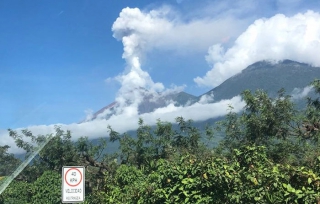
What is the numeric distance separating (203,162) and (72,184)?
10.1 ft

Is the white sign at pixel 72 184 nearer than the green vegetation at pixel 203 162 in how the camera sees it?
No

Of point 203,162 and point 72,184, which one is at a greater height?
point 203,162

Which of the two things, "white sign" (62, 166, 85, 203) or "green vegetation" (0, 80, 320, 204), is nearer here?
"green vegetation" (0, 80, 320, 204)

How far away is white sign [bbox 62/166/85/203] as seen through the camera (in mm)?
8312

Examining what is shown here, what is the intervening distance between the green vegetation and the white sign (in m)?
1.16

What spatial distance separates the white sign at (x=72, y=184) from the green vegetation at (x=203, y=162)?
3.81 ft

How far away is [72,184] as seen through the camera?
8.43 meters

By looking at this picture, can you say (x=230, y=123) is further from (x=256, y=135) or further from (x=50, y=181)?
(x=50, y=181)

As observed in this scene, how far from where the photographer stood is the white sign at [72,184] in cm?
831

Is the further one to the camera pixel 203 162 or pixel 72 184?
pixel 72 184

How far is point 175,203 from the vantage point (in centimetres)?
645

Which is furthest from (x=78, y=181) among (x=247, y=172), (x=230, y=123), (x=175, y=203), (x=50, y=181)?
(x=230, y=123)

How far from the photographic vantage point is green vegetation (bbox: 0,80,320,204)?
18.2 feet

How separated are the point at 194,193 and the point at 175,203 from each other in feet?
1.33
